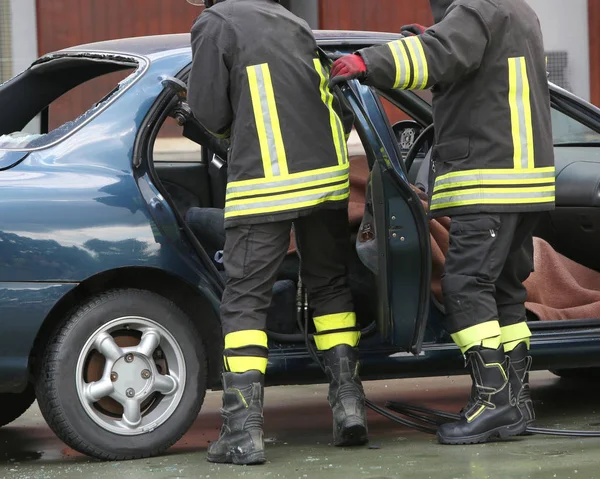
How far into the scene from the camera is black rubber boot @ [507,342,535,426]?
4.56m

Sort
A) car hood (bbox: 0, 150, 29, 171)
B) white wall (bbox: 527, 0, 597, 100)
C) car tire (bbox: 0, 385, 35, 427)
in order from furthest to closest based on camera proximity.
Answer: white wall (bbox: 527, 0, 597, 100), car tire (bbox: 0, 385, 35, 427), car hood (bbox: 0, 150, 29, 171)

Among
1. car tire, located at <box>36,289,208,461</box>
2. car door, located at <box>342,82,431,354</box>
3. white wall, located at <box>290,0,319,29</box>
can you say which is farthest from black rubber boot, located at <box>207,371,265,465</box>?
white wall, located at <box>290,0,319,29</box>

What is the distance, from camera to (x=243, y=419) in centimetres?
415

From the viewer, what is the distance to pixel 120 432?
421 centimetres

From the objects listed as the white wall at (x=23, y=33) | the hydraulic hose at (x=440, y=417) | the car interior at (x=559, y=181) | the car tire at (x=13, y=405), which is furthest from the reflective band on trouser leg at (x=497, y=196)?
the white wall at (x=23, y=33)

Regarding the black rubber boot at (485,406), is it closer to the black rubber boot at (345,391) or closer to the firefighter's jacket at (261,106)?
the black rubber boot at (345,391)

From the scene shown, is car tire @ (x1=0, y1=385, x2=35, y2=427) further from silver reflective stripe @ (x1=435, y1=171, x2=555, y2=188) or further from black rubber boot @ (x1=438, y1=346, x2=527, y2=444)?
silver reflective stripe @ (x1=435, y1=171, x2=555, y2=188)

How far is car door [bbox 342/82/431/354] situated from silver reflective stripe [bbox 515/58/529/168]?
42 cm

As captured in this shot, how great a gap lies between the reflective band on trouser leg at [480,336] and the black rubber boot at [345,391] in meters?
0.36

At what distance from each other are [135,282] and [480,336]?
3.81 feet

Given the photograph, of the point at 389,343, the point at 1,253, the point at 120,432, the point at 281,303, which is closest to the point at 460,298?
the point at 389,343

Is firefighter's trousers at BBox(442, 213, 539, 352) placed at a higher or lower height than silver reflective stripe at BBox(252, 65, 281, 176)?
lower

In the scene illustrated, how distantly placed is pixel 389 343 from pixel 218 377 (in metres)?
0.59

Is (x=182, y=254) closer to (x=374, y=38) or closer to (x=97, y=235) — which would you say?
(x=97, y=235)
